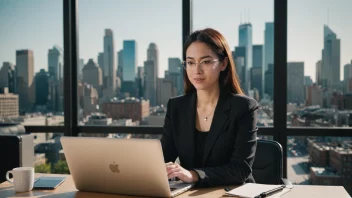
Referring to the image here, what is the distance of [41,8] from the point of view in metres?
3.88

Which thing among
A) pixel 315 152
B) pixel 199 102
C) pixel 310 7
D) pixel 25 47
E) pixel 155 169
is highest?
pixel 310 7

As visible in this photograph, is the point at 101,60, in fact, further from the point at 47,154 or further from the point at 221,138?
the point at 221,138

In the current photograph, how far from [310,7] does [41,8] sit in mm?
2331

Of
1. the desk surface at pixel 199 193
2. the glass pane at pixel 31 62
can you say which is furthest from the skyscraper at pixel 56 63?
the desk surface at pixel 199 193

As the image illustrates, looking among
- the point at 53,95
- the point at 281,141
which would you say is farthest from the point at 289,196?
the point at 53,95

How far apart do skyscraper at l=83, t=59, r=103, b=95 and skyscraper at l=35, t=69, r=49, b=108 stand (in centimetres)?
37

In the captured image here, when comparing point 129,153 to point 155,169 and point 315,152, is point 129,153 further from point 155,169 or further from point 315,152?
point 315,152

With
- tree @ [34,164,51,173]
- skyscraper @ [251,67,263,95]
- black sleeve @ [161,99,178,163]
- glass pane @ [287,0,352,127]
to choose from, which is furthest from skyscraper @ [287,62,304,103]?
tree @ [34,164,51,173]

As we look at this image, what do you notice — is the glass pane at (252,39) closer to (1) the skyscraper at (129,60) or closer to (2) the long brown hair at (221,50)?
(1) the skyscraper at (129,60)

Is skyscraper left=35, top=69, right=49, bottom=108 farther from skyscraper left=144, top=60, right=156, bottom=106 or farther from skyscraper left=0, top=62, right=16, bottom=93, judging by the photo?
skyscraper left=144, top=60, right=156, bottom=106

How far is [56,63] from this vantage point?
3.79 meters

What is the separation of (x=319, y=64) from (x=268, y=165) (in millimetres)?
1398

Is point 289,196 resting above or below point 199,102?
below

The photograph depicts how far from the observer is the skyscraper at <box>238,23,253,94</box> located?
11.0 ft
